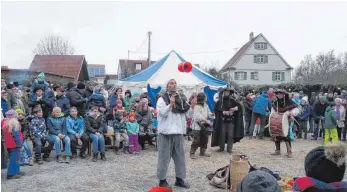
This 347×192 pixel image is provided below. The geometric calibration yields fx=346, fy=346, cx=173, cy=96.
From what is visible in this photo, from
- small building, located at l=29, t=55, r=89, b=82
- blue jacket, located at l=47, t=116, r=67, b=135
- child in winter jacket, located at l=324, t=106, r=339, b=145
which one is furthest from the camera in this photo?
small building, located at l=29, t=55, r=89, b=82

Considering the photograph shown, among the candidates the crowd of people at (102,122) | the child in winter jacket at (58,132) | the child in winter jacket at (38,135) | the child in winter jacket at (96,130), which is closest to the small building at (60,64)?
the crowd of people at (102,122)

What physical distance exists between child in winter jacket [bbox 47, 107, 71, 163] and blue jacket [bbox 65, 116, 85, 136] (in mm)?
89

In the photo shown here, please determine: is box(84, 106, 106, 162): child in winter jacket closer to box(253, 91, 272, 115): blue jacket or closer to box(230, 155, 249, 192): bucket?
box(230, 155, 249, 192): bucket

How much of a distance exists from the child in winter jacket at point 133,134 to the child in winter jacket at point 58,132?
1617 mm

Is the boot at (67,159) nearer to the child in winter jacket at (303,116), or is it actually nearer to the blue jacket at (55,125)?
the blue jacket at (55,125)

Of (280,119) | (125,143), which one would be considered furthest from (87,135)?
(280,119)

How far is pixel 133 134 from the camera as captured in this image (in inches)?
341

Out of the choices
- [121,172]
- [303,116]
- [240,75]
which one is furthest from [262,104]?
[240,75]

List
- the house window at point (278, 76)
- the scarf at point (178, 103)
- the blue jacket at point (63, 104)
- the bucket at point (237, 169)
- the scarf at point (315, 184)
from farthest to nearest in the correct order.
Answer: the house window at point (278, 76) < the blue jacket at point (63, 104) < the scarf at point (178, 103) < the bucket at point (237, 169) < the scarf at point (315, 184)

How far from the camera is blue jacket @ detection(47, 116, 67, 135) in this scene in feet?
24.8

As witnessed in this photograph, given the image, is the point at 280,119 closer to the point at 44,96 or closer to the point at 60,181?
the point at 60,181

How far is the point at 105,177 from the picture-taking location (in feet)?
20.5

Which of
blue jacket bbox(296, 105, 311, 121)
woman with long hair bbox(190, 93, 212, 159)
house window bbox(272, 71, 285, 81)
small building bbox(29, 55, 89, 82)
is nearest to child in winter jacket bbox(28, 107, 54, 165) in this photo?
woman with long hair bbox(190, 93, 212, 159)

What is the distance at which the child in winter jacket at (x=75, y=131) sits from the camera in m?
7.77
